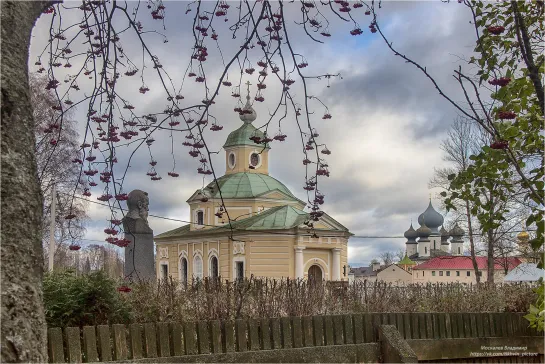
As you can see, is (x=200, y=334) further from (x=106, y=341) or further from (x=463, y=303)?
(x=463, y=303)

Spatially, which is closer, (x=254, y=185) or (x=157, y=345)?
(x=157, y=345)

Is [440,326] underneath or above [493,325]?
above

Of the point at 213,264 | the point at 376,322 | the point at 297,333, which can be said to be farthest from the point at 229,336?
the point at 213,264

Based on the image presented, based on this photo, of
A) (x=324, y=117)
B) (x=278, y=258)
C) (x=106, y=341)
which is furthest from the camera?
(x=278, y=258)

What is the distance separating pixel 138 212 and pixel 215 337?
31.3 ft

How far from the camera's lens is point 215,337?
24.5 ft

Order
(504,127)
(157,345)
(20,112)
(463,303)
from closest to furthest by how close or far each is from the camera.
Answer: (20,112) → (504,127) → (157,345) → (463,303)

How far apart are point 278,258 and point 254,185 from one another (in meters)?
7.86

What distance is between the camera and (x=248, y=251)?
39719mm

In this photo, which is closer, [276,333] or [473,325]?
[276,333]

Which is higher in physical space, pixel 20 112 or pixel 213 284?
pixel 20 112

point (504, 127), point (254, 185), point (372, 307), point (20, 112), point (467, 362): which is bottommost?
point (467, 362)

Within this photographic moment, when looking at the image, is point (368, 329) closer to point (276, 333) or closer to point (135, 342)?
point (276, 333)

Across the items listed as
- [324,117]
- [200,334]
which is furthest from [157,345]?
[324,117]
